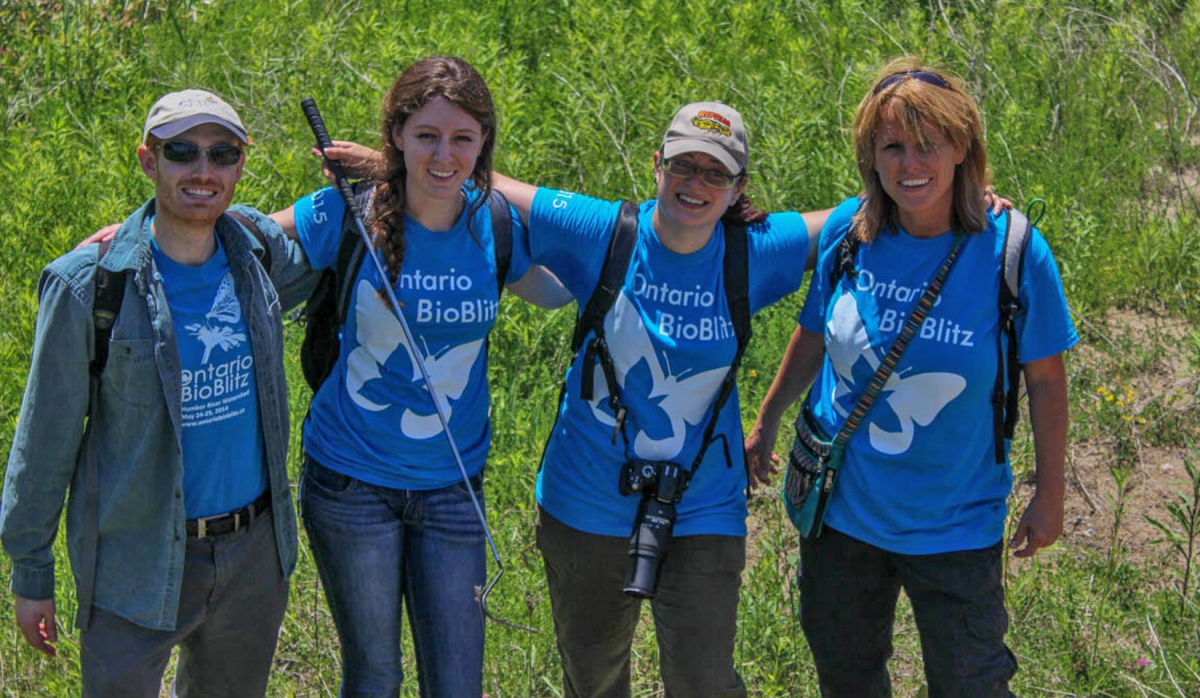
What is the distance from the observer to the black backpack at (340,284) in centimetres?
369

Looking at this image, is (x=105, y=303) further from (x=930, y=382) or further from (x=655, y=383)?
(x=930, y=382)

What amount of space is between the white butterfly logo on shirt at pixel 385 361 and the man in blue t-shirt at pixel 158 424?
0.81 ft

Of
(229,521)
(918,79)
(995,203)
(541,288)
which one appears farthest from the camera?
(541,288)

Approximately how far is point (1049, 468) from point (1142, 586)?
1.88 meters

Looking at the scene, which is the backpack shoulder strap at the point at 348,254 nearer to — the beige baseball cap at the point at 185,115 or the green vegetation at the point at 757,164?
the beige baseball cap at the point at 185,115

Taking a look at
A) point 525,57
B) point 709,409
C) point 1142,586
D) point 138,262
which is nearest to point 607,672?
point 709,409

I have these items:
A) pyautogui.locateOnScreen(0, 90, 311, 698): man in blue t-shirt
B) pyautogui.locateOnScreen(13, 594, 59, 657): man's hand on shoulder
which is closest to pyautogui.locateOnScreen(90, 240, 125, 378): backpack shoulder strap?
pyautogui.locateOnScreen(0, 90, 311, 698): man in blue t-shirt

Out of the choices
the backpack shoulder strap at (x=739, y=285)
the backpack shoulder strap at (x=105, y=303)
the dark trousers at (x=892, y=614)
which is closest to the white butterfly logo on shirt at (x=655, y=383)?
the backpack shoulder strap at (x=739, y=285)

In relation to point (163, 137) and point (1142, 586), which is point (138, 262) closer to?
point (163, 137)

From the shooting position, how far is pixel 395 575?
146 inches

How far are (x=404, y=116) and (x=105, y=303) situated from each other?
3.16 feet

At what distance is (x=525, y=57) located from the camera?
8.02 metres

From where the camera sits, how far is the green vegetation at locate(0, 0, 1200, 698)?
4.79 metres

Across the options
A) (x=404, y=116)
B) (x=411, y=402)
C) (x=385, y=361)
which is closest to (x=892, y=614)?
(x=411, y=402)
